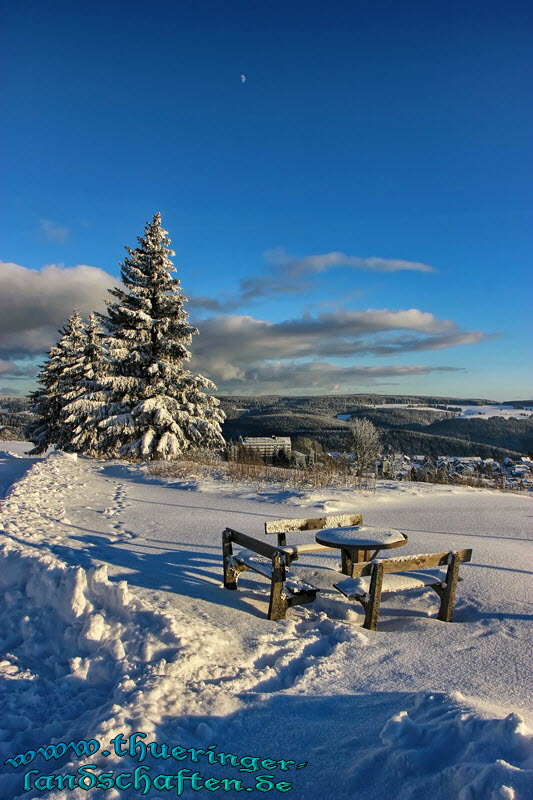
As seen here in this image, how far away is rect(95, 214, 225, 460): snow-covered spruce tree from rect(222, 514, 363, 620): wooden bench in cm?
1289

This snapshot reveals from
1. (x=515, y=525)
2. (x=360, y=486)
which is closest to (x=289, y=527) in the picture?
(x=515, y=525)

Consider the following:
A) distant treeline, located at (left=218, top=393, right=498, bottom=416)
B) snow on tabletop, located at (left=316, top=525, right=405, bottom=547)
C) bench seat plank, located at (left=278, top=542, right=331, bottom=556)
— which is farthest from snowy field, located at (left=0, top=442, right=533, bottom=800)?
distant treeline, located at (left=218, top=393, right=498, bottom=416)

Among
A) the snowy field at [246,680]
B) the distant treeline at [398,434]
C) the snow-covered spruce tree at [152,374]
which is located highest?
the snow-covered spruce tree at [152,374]

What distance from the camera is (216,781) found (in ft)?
8.16

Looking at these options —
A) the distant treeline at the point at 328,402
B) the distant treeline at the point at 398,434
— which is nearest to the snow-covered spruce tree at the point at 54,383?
the distant treeline at the point at 398,434

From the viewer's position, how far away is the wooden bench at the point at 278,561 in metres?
4.53

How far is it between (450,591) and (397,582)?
53 centimetres

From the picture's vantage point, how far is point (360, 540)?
194 inches

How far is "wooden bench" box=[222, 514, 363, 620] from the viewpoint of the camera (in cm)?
453

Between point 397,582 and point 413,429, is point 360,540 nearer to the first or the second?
point 397,582

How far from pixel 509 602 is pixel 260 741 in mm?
3346

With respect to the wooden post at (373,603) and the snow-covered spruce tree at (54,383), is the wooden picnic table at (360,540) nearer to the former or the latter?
the wooden post at (373,603)

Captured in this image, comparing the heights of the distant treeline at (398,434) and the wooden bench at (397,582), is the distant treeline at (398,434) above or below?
below

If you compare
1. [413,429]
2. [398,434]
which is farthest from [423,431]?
[398,434]
